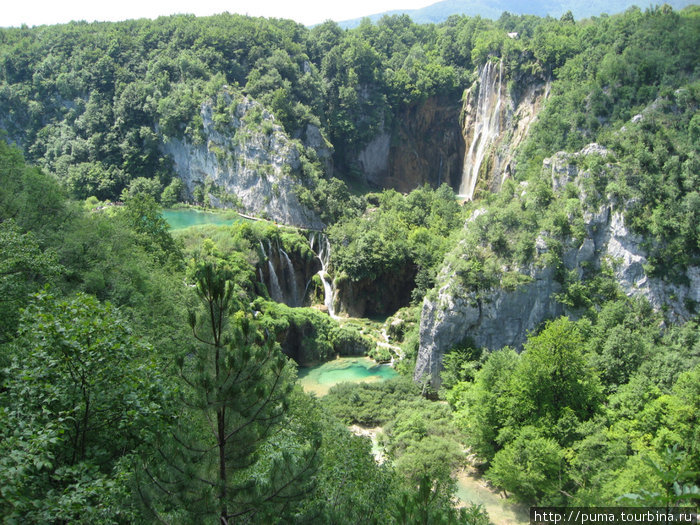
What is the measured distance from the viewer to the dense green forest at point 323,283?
7543 millimetres

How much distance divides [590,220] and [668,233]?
4105 mm

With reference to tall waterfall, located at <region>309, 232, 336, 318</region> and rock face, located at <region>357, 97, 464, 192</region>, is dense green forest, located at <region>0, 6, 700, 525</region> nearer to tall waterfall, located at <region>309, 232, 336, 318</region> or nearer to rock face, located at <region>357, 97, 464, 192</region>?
tall waterfall, located at <region>309, 232, 336, 318</region>

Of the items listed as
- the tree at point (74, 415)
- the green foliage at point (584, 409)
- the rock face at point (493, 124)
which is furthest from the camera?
the rock face at point (493, 124)

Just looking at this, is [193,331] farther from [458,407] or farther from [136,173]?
[136,173]

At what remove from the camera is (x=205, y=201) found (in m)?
59.5

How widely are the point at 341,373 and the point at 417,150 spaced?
46870 millimetres

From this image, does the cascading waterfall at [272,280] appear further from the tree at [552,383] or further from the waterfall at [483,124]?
the waterfall at [483,124]

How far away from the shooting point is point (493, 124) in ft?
200

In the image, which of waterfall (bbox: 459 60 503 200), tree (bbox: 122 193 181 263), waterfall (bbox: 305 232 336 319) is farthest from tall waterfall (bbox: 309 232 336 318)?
waterfall (bbox: 459 60 503 200)

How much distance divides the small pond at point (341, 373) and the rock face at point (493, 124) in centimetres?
2879

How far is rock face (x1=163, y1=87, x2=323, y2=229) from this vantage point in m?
52.5

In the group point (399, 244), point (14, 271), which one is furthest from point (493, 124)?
point (14, 271)

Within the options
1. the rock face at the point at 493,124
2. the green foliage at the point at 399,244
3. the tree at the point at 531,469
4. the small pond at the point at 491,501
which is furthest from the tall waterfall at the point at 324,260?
the tree at the point at 531,469

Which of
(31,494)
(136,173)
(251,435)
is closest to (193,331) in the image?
(251,435)
